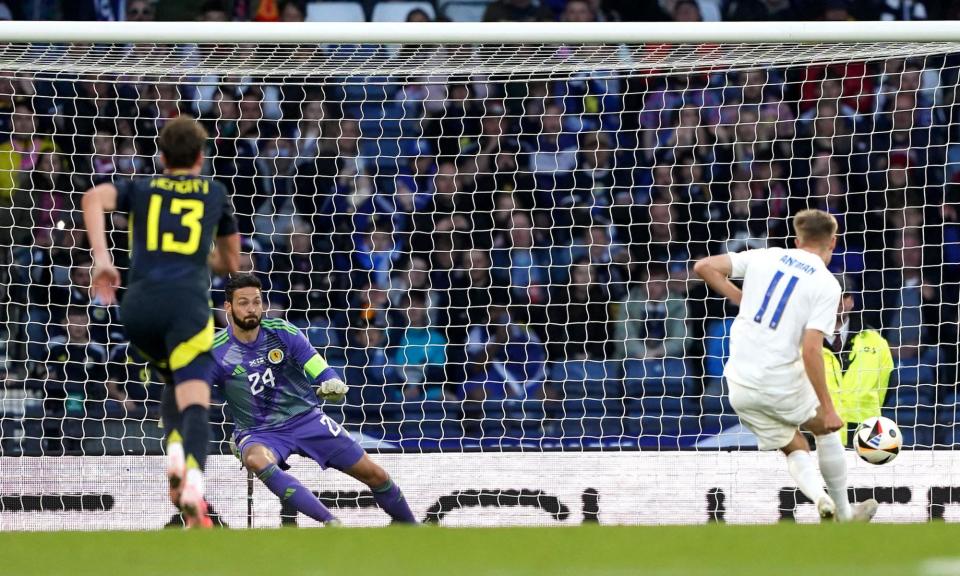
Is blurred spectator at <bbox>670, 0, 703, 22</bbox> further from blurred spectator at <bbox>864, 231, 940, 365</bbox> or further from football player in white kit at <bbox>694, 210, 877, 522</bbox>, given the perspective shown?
football player in white kit at <bbox>694, 210, 877, 522</bbox>

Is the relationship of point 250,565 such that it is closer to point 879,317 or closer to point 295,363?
point 295,363

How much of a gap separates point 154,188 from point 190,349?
2.00 feet

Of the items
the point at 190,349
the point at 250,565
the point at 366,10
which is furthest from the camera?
the point at 366,10

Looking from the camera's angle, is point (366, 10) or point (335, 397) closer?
point (335, 397)

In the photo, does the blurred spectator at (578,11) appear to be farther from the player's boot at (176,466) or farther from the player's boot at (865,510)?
the player's boot at (176,466)

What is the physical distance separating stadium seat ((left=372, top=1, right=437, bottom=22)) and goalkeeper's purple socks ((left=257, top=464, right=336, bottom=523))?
5.82m

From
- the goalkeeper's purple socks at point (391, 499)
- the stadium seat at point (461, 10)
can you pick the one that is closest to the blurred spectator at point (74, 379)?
the goalkeeper's purple socks at point (391, 499)

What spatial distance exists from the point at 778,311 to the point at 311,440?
9.55 feet

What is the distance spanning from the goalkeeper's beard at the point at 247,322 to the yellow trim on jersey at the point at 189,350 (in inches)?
117

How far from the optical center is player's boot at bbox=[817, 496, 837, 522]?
6805 mm

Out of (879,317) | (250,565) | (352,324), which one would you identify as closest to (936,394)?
(879,317)

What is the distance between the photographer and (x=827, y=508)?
6805 mm

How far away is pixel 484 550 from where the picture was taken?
14.8ft

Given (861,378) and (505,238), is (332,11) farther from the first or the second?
(861,378)
